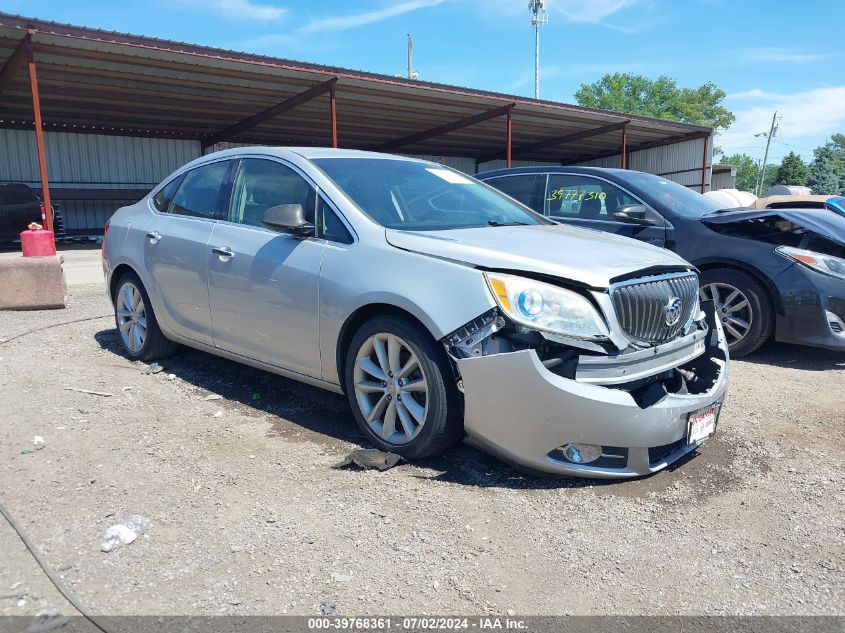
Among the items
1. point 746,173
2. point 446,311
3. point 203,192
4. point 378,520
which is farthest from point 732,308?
point 746,173

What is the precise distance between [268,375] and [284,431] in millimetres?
1254

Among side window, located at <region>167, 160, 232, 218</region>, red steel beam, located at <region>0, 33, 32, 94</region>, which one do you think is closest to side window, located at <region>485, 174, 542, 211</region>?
side window, located at <region>167, 160, 232, 218</region>

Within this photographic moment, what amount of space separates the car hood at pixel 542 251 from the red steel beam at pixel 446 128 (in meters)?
17.9

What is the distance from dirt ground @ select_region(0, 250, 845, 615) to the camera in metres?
2.41

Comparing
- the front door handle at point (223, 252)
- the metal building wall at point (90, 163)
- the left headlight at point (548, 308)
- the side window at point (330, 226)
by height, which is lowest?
the left headlight at point (548, 308)

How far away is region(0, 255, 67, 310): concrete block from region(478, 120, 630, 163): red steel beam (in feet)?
70.8

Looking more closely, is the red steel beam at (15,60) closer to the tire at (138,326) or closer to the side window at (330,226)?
the tire at (138,326)

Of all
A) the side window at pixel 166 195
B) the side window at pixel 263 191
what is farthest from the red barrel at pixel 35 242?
the side window at pixel 263 191

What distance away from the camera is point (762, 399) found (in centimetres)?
476

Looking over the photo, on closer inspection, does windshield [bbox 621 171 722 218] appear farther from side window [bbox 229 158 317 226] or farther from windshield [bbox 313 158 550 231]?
side window [bbox 229 158 317 226]

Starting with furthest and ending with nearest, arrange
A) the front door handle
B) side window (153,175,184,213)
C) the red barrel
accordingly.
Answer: the red barrel
side window (153,175,184,213)
the front door handle

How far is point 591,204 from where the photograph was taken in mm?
6621

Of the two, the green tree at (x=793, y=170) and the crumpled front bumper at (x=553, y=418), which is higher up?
the green tree at (x=793, y=170)

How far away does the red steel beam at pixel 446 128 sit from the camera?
70.1ft
